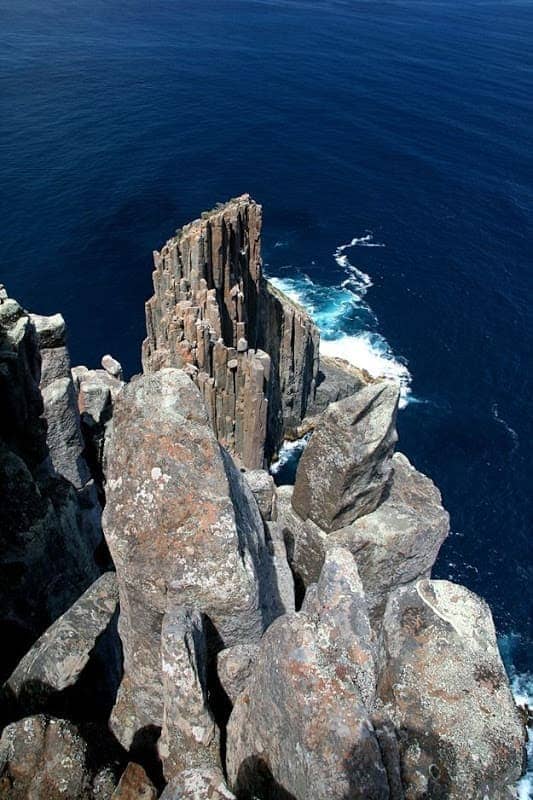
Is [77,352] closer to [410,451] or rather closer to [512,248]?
[410,451]

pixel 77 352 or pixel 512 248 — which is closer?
pixel 77 352

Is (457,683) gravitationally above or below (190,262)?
above

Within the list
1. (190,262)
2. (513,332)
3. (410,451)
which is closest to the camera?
(190,262)

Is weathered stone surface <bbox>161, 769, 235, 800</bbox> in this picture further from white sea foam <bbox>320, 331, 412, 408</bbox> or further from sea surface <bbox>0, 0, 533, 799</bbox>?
white sea foam <bbox>320, 331, 412, 408</bbox>

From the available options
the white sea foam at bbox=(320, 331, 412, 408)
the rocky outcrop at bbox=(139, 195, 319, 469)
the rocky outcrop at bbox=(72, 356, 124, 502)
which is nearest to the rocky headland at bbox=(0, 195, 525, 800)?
the rocky outcrop at bbox=(72, 356, 124, 502)

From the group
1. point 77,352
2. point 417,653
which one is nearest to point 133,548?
point 417,653

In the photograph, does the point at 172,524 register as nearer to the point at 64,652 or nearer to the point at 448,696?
the point at 64,652
